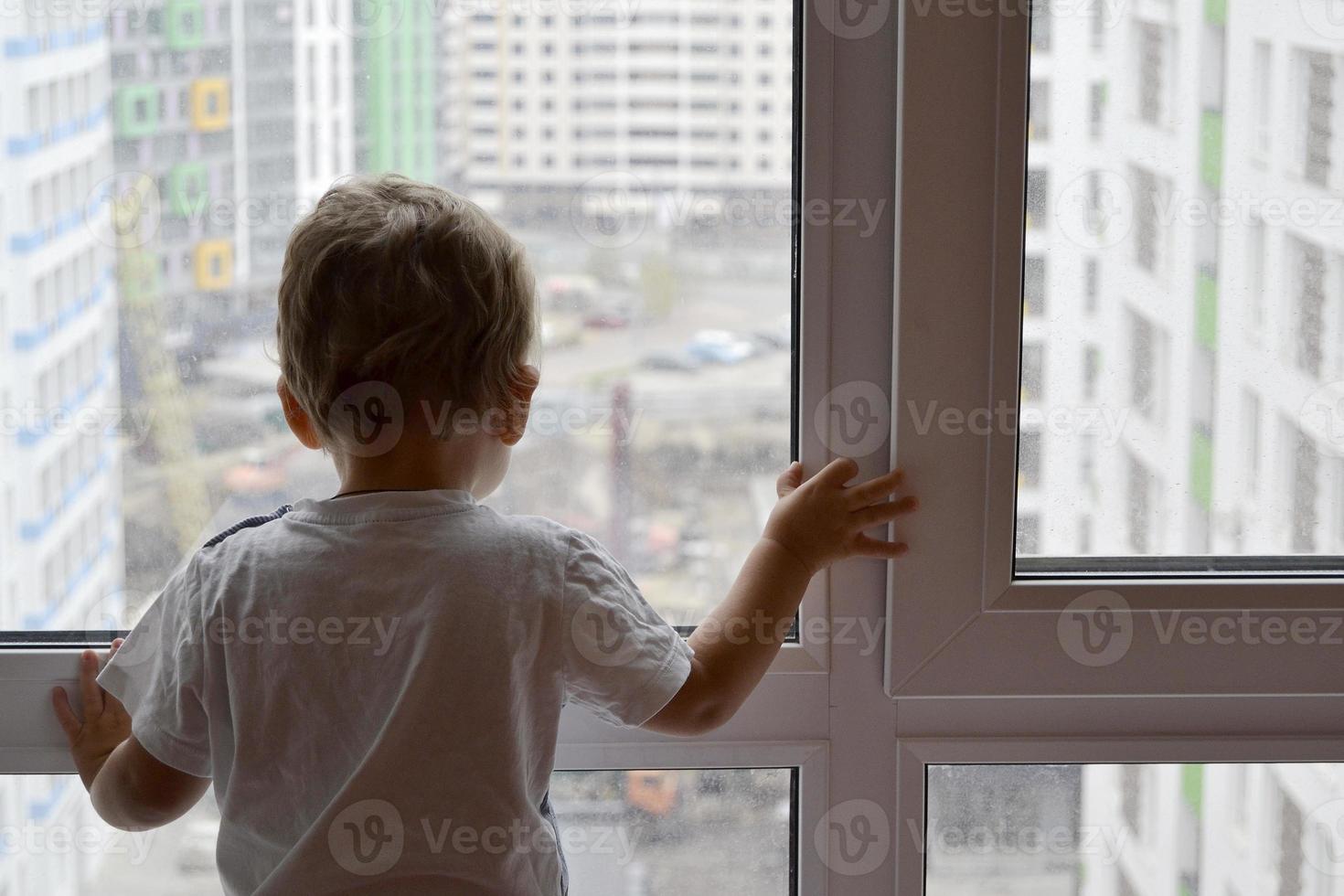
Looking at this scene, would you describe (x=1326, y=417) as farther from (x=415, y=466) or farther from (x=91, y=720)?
(x=91, y=720)

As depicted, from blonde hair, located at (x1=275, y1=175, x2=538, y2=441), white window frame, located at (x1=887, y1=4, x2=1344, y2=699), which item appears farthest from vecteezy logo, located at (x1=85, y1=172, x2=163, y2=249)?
white window frame, located at (x1=887, y1=4, x2=1344, y2=699)

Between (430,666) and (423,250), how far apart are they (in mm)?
303

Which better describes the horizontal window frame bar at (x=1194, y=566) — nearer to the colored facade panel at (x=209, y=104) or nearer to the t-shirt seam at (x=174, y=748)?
the t-shirt seam at (x=174, y=748)

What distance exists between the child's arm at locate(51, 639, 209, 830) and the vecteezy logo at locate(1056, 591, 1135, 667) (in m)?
0.75

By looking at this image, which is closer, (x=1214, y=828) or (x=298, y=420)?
(x=298, y=420)

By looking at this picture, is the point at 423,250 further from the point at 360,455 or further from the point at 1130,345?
the point at 1130,345

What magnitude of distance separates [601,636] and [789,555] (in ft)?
0.66

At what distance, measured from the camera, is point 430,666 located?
836mm

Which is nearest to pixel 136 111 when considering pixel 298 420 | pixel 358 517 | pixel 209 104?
pixel 209 104

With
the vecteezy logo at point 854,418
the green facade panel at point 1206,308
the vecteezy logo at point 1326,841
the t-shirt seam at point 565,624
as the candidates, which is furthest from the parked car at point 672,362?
the vecteezy logo at point 1326,841

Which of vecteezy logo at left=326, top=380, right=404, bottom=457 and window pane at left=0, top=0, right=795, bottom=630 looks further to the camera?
window pane at left=0, top=0, right=795, bottom=630

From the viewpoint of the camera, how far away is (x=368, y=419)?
2.88 ft

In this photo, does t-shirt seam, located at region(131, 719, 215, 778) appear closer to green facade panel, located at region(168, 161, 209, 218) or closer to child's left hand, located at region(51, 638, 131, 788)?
child's left hand, located at region(51, 638, 131, 788)

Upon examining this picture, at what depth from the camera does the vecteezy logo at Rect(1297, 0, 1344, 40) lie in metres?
0.98
